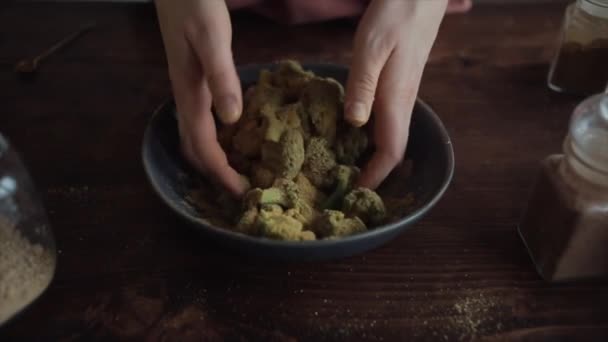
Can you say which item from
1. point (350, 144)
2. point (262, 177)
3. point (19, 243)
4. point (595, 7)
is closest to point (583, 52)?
point (595, 7)

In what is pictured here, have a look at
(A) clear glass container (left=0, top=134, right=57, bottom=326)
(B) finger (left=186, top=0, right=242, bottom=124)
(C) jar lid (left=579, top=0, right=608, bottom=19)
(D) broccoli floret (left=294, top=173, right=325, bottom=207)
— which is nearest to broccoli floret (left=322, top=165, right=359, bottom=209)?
(D) broccoli floret (left=294, top=173, right=325, bottom=207)

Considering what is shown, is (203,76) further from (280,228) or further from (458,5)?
(458,5)

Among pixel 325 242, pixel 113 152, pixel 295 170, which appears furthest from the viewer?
pixel 113 152

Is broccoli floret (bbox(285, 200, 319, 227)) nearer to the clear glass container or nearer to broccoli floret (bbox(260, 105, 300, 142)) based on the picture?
broccoli floret (bbox(260, 105, 300, 142))

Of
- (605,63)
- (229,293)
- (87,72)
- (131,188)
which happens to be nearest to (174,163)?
(131,188)

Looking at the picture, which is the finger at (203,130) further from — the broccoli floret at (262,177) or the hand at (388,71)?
the hand at (388,71)

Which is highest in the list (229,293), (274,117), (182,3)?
(182,3)

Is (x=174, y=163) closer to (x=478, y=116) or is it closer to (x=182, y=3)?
(x=182, y=3)
